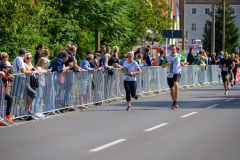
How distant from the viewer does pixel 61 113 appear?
14648 mm

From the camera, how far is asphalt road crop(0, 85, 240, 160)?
26.2ft

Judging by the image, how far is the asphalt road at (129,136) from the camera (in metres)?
7.98

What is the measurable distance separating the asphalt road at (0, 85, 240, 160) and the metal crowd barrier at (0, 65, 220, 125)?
1.56ft

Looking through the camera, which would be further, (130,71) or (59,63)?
(130,71)

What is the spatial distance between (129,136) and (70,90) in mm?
5540

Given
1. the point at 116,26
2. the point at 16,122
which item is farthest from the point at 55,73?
the point at 116,26

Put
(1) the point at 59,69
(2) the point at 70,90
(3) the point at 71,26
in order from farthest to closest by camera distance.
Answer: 1. (3) the point at 71,26
2. (2) the point at 70,90
3. (1) the point at 59,69

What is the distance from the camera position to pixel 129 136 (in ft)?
32.6

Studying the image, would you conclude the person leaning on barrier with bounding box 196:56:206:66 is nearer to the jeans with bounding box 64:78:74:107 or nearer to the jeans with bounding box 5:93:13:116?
the jeans with bounding box 64:78:74:107

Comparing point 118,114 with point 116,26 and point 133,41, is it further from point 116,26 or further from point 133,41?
point 133,41

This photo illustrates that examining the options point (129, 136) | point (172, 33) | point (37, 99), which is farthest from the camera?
Result: point (172, 33)

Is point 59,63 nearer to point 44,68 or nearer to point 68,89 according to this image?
point 44,68

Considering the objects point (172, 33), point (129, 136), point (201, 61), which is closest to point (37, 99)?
point (129, 136)

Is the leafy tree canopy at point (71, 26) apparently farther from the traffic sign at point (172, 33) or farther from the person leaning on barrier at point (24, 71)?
the person leaning on barrier at point (24, 71)
